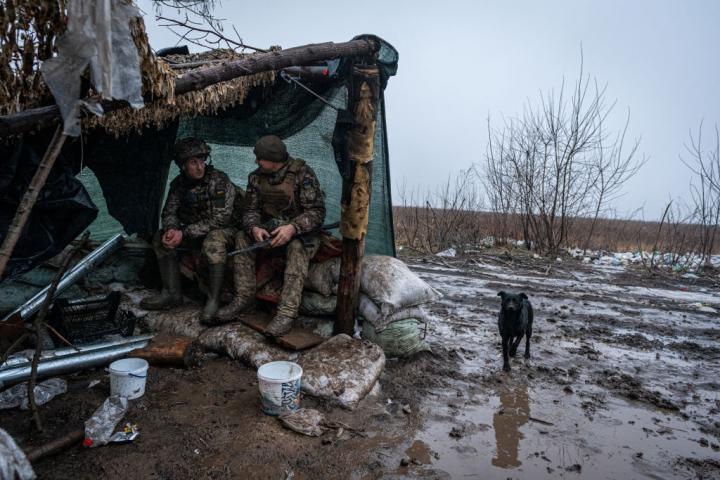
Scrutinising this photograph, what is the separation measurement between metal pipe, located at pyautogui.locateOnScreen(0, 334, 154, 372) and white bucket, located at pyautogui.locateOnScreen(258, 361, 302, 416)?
126 centimetres

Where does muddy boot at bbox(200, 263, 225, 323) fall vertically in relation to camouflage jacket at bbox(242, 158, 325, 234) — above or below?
below

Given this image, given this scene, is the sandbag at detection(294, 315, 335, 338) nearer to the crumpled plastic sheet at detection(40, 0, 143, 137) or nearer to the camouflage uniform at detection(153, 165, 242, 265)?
the camouflage uniform at detection(153, 165, 242, 265)

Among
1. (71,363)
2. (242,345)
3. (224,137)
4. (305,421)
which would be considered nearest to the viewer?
(305,421)

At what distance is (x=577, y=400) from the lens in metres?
3.29

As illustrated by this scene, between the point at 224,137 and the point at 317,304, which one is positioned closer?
the point at 317,304

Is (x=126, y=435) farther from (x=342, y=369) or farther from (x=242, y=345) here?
(x=342, y=369)

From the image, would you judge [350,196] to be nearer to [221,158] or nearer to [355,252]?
[355,252]

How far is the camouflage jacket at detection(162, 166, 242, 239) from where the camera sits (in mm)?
4199

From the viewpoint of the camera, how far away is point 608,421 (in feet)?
9.76

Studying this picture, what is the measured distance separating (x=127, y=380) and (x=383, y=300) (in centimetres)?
200

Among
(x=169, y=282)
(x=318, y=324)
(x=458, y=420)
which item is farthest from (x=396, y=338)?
(x=169, y=282)

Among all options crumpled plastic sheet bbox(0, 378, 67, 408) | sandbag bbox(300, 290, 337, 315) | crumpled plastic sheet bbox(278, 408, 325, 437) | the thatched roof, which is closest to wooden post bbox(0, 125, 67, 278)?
the thatched roof

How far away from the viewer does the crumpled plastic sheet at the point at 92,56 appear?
1.56 metres

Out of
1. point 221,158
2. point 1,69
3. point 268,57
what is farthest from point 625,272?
point 1,69
